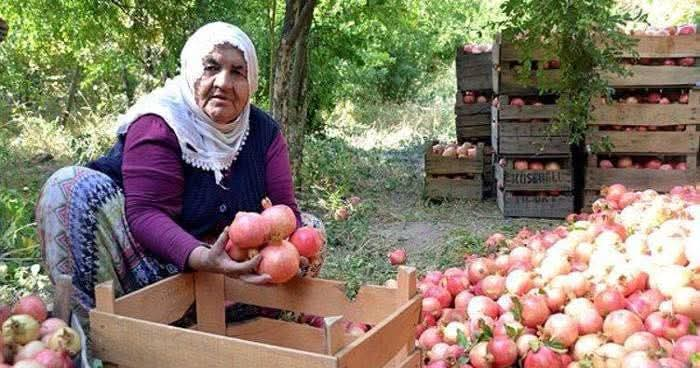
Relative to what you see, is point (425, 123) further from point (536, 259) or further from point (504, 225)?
point (536, 259)

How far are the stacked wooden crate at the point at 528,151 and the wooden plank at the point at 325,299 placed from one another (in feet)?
14.0

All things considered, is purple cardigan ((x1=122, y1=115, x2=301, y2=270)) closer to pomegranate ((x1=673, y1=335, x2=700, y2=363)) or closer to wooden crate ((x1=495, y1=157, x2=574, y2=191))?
pomegranate ((x1=673, y1=335, x2=700, y2=363))

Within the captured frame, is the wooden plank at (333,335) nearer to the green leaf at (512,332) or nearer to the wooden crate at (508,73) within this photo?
the green leaf at (512,332)

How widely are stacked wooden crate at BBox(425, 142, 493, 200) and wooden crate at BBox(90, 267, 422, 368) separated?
178 inches

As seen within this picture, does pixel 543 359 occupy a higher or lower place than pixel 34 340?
lower

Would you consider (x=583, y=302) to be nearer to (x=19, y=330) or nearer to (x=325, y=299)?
(x=325, y=299)

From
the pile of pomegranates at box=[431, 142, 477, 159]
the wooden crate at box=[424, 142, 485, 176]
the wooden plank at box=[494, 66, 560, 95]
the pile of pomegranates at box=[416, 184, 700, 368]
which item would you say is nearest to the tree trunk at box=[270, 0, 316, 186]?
the wooden crate at box=[424, 142, 485, 176]

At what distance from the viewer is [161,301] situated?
2.06m

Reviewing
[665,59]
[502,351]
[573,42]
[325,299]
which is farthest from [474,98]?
[325,299]

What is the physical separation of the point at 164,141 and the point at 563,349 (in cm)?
148

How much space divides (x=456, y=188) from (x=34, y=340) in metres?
5.25

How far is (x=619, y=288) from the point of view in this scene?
2453 mm

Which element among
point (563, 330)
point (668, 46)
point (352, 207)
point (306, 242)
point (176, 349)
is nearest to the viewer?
point (176, 349)

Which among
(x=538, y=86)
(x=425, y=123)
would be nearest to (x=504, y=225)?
(x=538, y=86)
